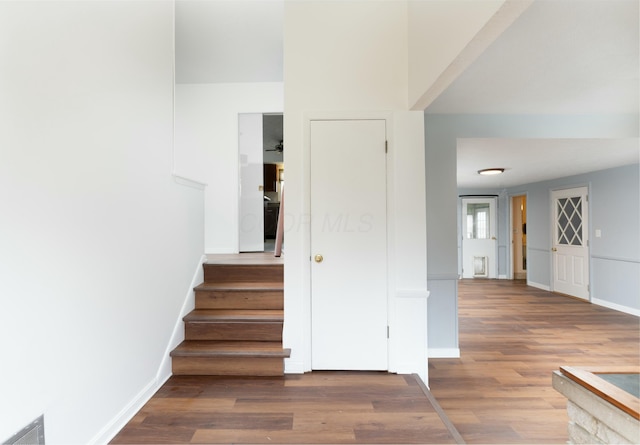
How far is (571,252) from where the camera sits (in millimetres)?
5730

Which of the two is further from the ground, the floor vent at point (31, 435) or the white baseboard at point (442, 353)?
the floor vent at point (31, 435)

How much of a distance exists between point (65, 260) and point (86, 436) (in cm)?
94

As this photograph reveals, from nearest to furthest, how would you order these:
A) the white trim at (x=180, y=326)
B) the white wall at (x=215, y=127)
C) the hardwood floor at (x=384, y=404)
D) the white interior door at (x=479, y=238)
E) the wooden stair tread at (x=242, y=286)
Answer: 1. the hardwood floor at (x=384, y=404)
2. the white trim at (x=180, y=326)
3. the wooden stair tread at (x=242, y=286)
4. the white wall at (x=215, y=127)
5. the white interior door at (x=479, y=238)

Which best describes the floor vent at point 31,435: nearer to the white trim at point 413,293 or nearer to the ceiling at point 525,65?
the white trim at point 413,293

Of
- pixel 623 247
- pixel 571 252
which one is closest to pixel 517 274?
pixel 571 252

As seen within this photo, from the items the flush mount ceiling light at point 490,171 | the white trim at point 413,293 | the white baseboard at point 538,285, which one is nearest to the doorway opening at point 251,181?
the white trim at point 413,293

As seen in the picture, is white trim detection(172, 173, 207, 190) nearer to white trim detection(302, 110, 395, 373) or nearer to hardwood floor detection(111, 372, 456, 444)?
white trim detection(302, 110, 395, 373)

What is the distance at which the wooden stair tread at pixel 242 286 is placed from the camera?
2.73 metres

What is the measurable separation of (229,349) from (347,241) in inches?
51.4

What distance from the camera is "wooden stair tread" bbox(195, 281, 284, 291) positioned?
2729 mm

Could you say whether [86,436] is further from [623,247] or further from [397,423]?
[623,247]

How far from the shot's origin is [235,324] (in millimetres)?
2531

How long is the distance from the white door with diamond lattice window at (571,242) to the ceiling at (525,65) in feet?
3.56

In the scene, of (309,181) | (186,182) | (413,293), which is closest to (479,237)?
(413,293)
